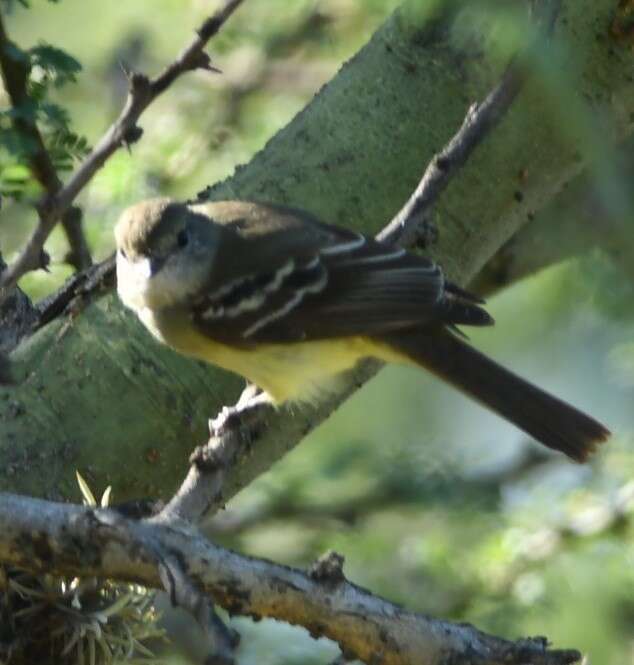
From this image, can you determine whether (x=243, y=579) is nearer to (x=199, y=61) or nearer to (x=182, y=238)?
(x=199, y=61)

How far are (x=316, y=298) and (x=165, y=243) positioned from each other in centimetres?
39

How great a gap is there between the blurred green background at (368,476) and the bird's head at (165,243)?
21 centimetres

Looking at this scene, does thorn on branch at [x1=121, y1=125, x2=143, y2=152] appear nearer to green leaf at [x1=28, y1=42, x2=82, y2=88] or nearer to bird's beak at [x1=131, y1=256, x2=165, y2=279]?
green leaf at [x1=28, y1=42, x2=82, y2=88]

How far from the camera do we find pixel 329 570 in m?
1.45

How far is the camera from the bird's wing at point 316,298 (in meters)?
2.47

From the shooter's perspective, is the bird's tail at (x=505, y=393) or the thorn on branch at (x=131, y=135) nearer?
the thorn on branch at (x=131, y=135)

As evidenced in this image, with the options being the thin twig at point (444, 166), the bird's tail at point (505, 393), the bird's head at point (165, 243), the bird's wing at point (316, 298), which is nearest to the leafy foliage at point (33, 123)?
the bird's head at point (165, 243)

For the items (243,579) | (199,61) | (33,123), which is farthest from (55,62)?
(243,579)

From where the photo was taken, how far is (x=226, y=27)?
10.8 feet

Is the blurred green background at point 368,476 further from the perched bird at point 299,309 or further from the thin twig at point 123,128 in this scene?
the thin twig at point 123,128

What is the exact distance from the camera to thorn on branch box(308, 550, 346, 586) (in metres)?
1.45

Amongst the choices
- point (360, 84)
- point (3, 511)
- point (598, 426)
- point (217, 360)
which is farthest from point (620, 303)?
point (3, 511)

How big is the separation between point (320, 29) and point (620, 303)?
1.33 meters

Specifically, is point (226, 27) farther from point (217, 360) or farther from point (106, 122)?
point (217, 360)
